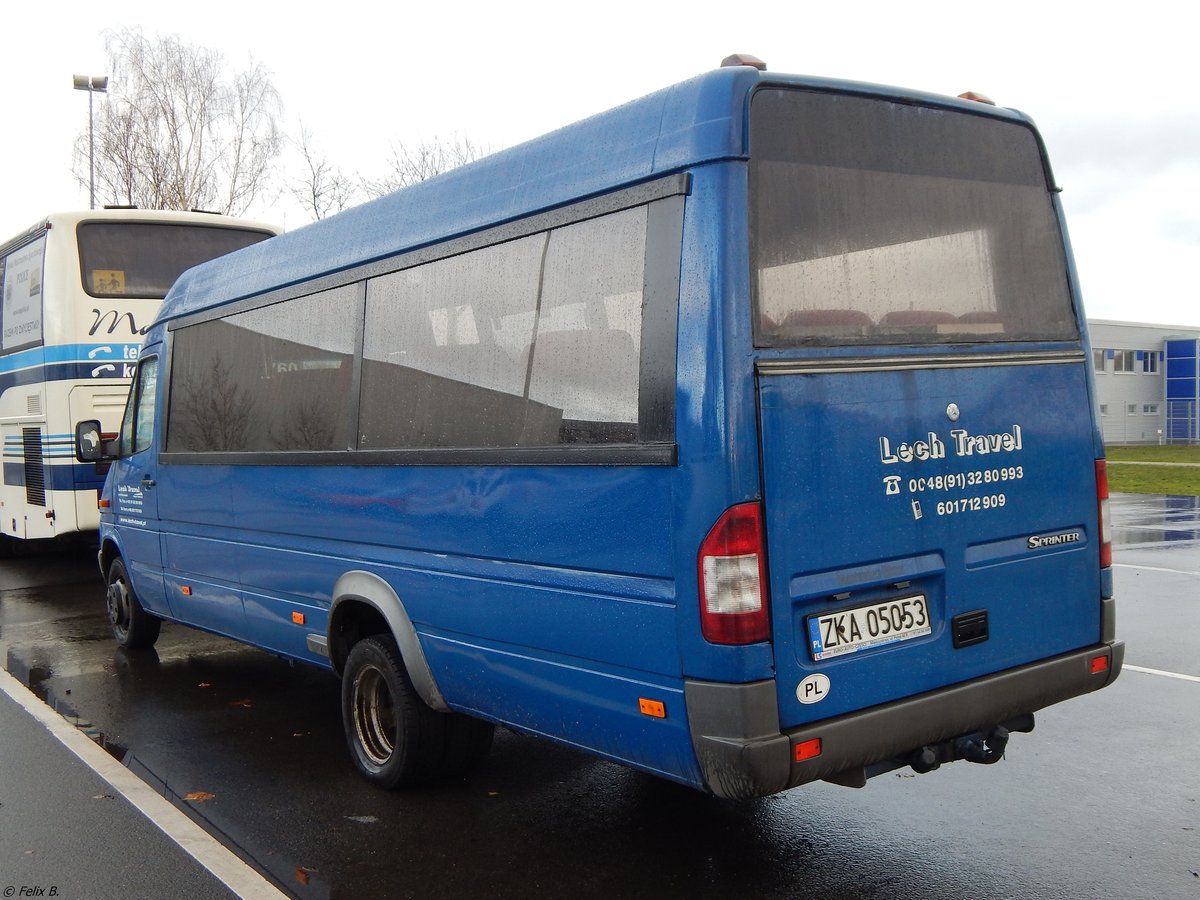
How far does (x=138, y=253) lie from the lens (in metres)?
12.2

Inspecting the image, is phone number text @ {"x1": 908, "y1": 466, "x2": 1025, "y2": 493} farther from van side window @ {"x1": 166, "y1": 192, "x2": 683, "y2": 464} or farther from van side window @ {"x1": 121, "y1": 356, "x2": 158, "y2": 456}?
van side window @ {"x1": 121, "y1": 356, "x2": 158, "y2": 456}

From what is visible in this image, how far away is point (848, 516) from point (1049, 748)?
8.79ft

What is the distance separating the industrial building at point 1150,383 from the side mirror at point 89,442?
57470 mm

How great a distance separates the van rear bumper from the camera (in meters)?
3.51

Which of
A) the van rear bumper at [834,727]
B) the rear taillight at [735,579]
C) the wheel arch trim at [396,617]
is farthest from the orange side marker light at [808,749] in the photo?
the wheel arch trim at [396,617]

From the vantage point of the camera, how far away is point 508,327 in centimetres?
450

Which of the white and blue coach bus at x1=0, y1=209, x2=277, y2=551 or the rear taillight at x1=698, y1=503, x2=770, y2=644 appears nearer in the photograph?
the rear taillight at x1=698, y1=503, x2=770, y2=644

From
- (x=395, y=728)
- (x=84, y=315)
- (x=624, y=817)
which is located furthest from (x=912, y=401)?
(x=84, y=315)

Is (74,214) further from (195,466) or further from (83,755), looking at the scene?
(83,755)

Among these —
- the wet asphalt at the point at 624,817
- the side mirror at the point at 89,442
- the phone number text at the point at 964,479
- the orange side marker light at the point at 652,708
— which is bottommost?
the wet asphalt at the point at 624,817

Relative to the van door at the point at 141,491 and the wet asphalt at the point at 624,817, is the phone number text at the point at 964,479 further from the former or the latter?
the van door at the point at 141,491

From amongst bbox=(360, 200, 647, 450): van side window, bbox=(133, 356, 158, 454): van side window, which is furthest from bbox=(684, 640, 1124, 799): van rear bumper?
bbox=(133, 356, 158, 454): van side window

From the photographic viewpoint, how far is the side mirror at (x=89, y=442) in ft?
26.6

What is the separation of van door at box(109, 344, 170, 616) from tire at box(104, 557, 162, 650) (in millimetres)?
263
